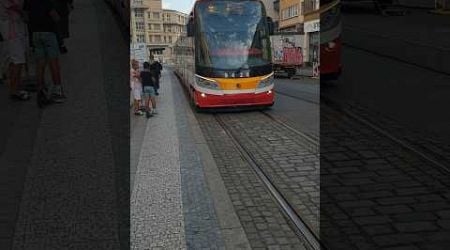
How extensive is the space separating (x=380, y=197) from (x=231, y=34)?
24.2 feet

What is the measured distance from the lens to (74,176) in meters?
4.57

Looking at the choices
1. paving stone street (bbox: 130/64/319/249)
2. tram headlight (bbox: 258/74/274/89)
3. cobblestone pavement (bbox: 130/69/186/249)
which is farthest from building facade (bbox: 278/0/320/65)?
cobblestone pavement (bbox: 130/69/186/249)

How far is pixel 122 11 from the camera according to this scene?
19.0 feet

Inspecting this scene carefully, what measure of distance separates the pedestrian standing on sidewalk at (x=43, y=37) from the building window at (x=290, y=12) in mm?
5125

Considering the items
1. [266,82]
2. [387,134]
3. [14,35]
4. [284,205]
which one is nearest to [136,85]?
[14,35]

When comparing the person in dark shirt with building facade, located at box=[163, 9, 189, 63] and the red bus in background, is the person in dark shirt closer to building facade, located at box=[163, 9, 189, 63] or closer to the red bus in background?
building facade, located at box=[163, 9, 189, 63]

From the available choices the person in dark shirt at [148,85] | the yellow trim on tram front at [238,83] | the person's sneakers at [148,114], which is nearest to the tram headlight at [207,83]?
the yellow trim on tram front at [238,83]

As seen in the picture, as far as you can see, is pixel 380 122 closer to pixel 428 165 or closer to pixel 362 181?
pixel 428 165

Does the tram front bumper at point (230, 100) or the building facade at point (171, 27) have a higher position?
the building facade at point (171, 27)

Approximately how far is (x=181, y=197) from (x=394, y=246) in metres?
2.13

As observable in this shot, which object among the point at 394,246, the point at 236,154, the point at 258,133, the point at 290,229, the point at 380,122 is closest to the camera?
the point at 394,246

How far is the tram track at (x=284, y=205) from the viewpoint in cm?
381

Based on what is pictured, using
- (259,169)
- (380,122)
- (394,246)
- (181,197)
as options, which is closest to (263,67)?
(380,122)

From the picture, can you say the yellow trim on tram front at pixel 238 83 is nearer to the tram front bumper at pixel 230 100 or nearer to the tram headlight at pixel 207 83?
the tram headlight at pixel 207 83
